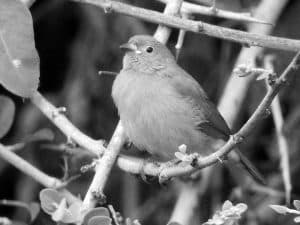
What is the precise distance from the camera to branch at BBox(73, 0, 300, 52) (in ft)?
10.2

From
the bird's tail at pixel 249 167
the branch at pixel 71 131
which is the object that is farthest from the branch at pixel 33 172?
the bird's tail at pixel 249 167

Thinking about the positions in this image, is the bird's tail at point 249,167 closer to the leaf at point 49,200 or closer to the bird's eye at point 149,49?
the bird's eye at point 149,49

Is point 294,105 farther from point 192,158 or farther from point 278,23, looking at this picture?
point 192,158

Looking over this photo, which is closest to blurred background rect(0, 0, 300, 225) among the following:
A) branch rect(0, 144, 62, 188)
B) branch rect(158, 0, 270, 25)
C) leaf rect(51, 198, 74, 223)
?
branch rect(158, 0, 270, 25)

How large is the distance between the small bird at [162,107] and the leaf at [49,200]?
1.24 m

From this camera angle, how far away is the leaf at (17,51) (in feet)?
10.9

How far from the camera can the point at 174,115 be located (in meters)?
4.32

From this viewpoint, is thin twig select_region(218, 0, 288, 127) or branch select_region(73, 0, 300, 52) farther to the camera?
thin twig select_region(218, 0, 288, 127)

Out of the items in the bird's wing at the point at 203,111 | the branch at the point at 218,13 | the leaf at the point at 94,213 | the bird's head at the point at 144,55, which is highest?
the branch at the point at 218,13

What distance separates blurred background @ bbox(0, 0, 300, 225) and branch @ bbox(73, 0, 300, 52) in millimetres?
1948

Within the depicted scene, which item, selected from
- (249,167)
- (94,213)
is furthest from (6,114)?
(249,167)

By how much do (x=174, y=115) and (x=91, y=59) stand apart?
1.80 m

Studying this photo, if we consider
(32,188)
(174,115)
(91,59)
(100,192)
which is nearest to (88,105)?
(91,59)

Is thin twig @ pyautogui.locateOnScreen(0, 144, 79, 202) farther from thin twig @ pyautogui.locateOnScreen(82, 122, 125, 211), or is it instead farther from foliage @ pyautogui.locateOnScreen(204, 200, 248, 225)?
foliage @ pyautogui.locateOnScreen(204, 200, 248, 225)
